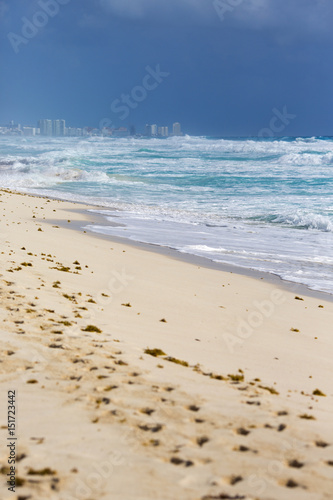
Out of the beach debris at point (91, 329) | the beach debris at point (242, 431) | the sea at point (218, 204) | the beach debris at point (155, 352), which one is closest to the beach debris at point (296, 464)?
the beach debris at point (242, 431)

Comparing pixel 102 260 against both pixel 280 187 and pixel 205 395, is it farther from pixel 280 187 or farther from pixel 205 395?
pixel 280 187

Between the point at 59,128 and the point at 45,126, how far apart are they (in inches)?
267

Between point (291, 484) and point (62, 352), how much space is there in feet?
10.0

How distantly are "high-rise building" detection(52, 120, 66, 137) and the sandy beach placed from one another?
167 m

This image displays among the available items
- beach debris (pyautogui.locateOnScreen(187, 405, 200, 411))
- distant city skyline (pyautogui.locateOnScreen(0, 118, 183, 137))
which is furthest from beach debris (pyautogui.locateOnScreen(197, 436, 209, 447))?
distant city skyline (pyautogui.locateOnScreen(0, 118, 183, 137))

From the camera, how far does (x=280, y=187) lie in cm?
3403

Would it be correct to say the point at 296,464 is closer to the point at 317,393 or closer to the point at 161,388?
the point at 161,388

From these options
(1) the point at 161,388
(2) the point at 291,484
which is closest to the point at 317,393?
(1) the point at 161,388

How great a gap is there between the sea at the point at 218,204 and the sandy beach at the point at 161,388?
422 cm

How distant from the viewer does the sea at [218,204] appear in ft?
49.4

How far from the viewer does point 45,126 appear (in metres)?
174

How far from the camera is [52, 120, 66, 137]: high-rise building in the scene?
16925cm

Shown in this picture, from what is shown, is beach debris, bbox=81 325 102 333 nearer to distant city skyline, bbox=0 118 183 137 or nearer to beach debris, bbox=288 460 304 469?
beach debris, bbox=288 460 304 469

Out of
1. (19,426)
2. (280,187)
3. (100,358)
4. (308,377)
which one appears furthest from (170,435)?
(280,187)
